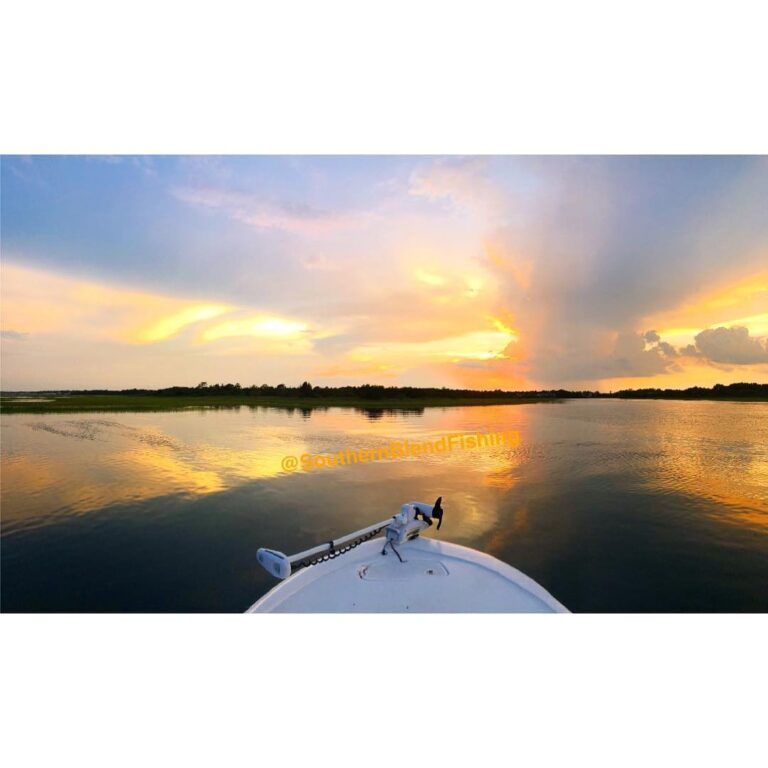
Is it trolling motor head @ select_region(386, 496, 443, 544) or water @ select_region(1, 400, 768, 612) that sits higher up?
trolling motor head @ select_region(386, 496, 443, 544)

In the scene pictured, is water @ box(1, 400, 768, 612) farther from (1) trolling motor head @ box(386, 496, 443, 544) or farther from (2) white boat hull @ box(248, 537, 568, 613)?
(1) trolling motor head @ box(386, 496, 443, 544)

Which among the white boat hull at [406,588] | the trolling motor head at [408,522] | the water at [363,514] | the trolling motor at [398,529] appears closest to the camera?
the white boat hull at [406,588]

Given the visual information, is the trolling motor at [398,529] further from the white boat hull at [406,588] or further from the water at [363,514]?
the water at [363,514]

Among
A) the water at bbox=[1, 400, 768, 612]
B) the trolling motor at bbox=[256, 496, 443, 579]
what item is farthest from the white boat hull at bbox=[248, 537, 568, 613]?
the water at bbox=[1, 400, 768, 612]

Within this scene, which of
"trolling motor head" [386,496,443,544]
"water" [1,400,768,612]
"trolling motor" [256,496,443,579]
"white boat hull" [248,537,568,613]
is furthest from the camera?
"water" [1,400,768,612]

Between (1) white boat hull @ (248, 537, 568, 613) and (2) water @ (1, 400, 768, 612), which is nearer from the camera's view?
(1) white boat hull @ (248, 537, 568, 613)

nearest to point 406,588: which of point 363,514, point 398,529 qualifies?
point 398,529

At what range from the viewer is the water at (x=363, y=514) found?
17.0 feet

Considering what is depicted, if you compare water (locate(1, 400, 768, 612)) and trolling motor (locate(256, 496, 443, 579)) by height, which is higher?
trolling motor (locate(256, 496, 443, 579))

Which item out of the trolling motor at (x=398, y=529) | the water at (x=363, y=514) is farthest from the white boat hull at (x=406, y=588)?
the water at (x=363, y=514)

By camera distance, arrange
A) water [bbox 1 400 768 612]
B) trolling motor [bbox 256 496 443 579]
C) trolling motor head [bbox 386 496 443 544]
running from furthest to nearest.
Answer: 1. water [bbox 1 400 768 612]
2. trolling motor head [bbox 386 496 443 544]
3. trolling motor [bbox 256 496 443 579]

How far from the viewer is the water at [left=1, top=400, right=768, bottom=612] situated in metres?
5.19

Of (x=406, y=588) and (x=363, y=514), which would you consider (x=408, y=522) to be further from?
(x=363, y=514)

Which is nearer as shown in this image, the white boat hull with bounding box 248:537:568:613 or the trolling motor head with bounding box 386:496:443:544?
the white boat hull with bounding box 248:537:568:613
